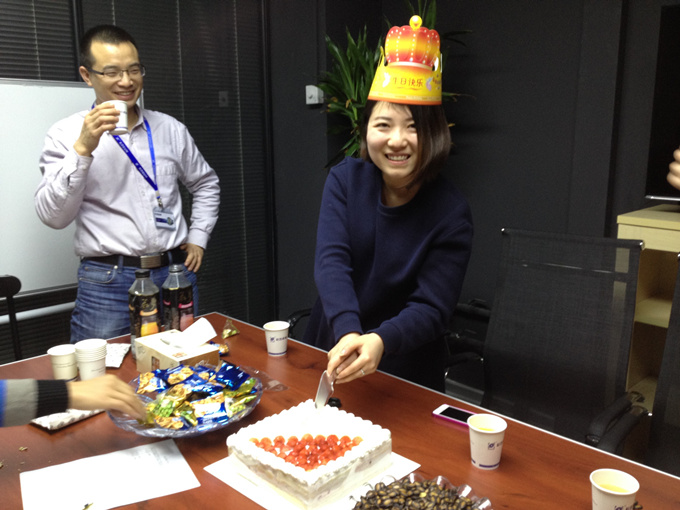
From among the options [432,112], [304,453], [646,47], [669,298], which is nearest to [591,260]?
[432,112]

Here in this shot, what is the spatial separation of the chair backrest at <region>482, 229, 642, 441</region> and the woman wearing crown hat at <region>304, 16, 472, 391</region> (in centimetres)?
25

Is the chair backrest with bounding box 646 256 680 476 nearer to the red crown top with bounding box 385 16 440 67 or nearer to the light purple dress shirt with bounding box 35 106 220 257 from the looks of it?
the red crown top with bounding box 385 16 440 67

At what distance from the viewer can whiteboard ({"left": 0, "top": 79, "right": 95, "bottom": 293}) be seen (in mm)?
2461

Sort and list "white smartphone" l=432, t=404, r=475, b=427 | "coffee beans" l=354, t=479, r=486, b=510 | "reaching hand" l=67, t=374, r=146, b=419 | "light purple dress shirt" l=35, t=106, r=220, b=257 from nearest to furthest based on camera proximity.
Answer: "coffee beans" l=354, t=479, r=486, b=510, "reaching hand" l=67, t=374, r=146, b=419, "white smartphone" l=432, t=404, r=475, b=427, "light purple dress shirt" l=35, t=106, r=220, b=257

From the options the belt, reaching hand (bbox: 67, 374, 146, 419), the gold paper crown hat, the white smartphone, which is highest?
the gold paper crown hat

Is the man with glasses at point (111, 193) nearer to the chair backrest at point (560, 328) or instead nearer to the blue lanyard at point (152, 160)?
the blue lanyard at point (152, 160)

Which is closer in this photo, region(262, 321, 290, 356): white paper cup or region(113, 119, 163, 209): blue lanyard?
region(262, 321, 290, 356): white paper cup

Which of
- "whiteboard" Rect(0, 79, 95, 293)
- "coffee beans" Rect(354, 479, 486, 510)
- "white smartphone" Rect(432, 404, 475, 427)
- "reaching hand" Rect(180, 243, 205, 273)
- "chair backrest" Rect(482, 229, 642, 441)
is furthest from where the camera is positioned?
"whiteboard" Rect(0, 79, 95, 293)

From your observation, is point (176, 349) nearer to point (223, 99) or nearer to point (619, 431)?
point (619, 431)

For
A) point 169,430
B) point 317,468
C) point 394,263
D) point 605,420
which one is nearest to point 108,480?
point 169,430

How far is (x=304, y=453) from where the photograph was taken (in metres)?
1.03

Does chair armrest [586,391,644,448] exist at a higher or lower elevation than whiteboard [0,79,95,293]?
lower

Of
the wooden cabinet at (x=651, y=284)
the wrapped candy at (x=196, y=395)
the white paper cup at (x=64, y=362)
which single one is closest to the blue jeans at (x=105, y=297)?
the white paper cup at (x=64, y=362)

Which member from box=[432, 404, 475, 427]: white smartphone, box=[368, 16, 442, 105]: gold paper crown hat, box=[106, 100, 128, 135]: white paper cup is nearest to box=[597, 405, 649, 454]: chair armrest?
box=[432, 404, 475, 427]: white smartphone
